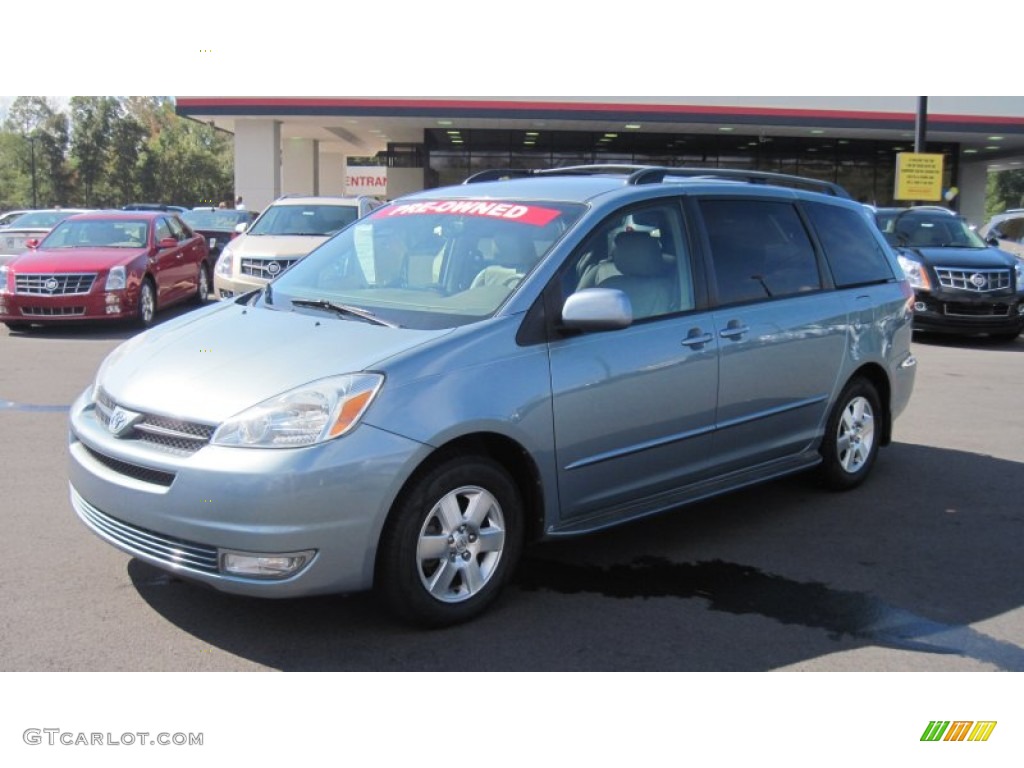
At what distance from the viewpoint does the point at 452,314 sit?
14.3 ft

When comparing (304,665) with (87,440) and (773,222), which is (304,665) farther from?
(773,222)

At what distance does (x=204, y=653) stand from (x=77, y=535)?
1.62 m

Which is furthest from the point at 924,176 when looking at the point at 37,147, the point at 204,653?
the point at 37,147

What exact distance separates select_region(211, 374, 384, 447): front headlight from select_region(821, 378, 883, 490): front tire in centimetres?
338

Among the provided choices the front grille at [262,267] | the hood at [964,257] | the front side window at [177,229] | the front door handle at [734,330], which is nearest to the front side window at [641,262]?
the front door handle at [734,330]

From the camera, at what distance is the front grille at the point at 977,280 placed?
13.5 meters

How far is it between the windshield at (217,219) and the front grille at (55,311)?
352 inches

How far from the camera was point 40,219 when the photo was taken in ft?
58.3

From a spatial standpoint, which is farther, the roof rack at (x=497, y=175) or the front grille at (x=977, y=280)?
the front grille at (x=977, y=280)

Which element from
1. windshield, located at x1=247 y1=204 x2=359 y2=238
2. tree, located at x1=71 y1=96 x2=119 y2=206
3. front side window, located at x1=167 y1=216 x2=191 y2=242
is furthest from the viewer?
tree, located at x1=71 y1=96 x2=119 y2=206

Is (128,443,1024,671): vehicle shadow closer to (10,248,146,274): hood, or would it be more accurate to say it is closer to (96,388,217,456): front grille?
(96,388,217,456): front grille

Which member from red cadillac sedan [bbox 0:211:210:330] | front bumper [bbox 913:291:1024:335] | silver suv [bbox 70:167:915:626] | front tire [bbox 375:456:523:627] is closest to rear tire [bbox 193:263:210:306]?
red cadillac sedan [bbox 0:211:210:330]

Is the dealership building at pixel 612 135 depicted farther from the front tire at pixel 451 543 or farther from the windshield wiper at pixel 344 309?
the front tire at pixel 451 543

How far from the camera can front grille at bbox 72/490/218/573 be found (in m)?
3.66
